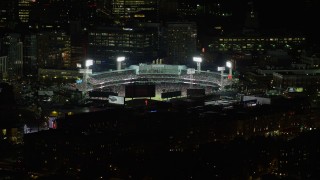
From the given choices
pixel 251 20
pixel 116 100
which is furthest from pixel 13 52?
pixel 251 20

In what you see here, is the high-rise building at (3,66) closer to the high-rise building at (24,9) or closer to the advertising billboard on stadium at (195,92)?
the advertising billboard on stadium at (195,92)

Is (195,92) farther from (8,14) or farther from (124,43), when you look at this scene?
(8,14)

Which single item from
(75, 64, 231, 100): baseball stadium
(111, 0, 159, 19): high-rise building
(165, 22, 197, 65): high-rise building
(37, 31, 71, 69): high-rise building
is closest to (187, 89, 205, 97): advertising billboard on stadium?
(75, 64, 231, 100): baseball stadium

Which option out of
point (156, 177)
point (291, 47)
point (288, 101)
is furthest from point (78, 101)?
point (291, 47)

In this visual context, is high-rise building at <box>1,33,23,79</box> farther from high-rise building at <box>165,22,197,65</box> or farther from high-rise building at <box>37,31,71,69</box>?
high-rise building at <box>165,22,197,65</box>

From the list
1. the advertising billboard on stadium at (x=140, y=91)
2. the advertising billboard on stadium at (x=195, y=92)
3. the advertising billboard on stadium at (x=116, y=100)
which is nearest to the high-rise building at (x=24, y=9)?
the advertising billboard on stadium at (x=140, y=91)

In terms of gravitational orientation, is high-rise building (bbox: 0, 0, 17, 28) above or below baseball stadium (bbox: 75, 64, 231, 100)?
above

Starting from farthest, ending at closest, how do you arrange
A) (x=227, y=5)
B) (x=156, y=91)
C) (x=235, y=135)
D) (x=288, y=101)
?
1. (x=227, y=5)
2. (x=156, y=91)
3. (x=288, y=101)
4. (x=235, y=135)

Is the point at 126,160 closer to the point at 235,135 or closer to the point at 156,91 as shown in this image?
the point at 235,135
